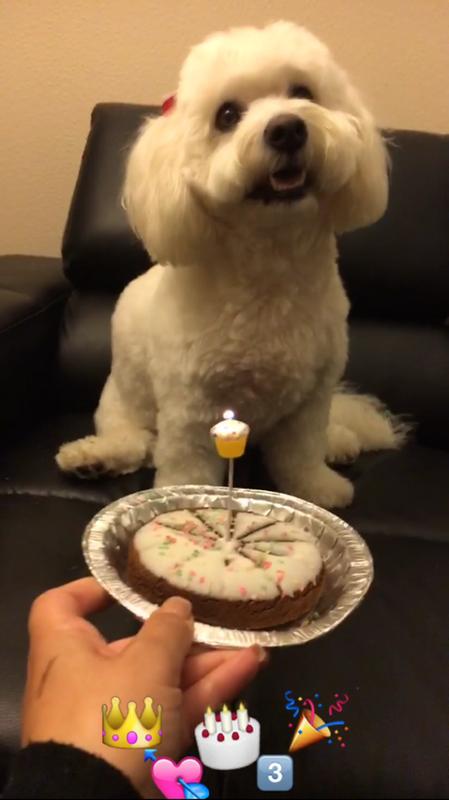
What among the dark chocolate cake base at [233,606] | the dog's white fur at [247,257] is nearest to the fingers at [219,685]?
the dark chocolate cake base at [233,606]

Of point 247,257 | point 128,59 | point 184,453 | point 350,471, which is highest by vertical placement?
point 128,59

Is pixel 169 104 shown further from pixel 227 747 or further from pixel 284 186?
pixel 227 747

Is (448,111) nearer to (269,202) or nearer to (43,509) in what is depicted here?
(269,202)

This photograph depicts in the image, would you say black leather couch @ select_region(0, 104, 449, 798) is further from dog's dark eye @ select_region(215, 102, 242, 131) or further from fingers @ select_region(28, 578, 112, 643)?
dog's dark eye @ select_region(215, 102, 242, 131)

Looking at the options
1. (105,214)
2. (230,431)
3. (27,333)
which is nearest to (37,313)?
(27,333)

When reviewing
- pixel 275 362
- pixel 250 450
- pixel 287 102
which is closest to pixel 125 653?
pixel 275 362
